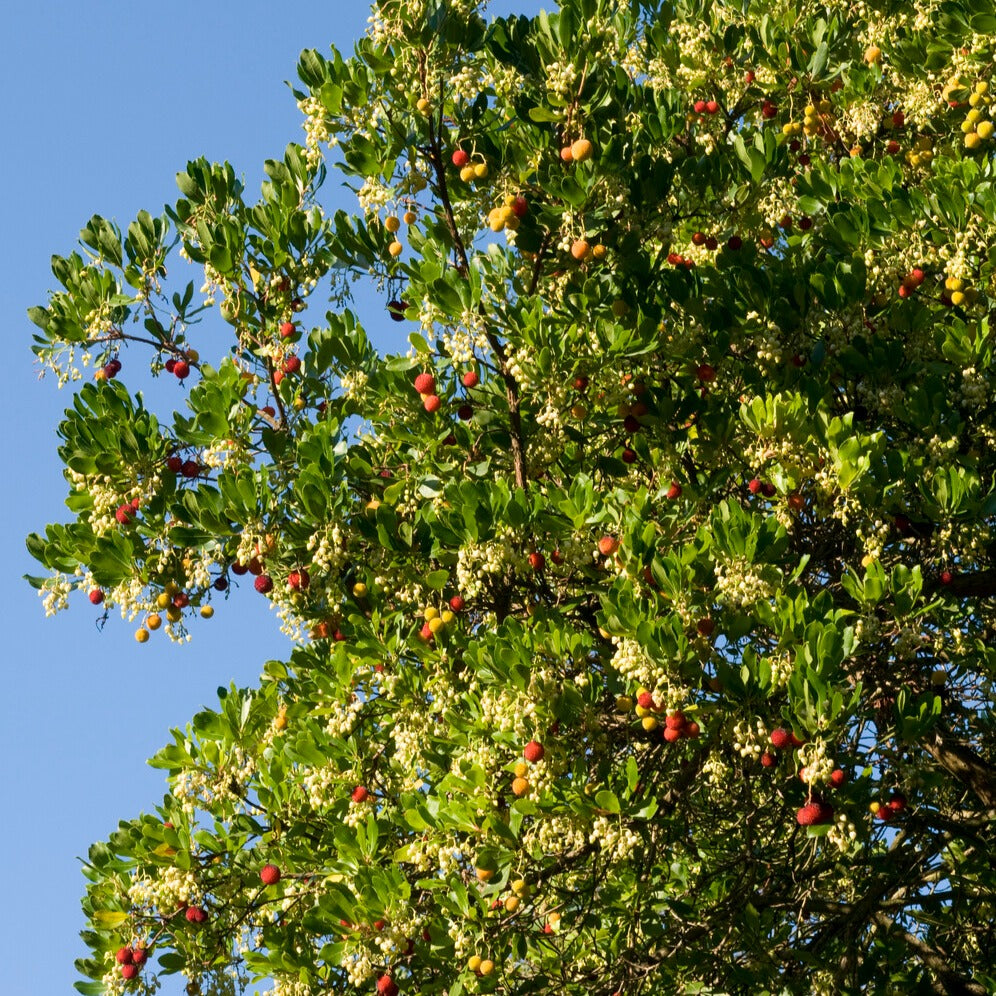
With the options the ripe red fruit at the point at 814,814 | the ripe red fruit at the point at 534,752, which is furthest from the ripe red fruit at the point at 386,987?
the ripe red fruit at the point at 814,814

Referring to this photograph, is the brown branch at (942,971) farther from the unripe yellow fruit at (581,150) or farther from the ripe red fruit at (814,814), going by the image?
the unripe yellow fruit at (581,150)

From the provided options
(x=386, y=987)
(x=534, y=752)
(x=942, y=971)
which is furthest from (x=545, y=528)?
(x=942, y=971)

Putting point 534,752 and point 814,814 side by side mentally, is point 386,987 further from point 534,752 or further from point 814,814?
point 814,814

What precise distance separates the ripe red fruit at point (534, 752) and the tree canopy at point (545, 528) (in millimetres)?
23

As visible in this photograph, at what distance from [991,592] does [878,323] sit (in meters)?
1.71

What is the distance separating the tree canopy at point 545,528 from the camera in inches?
255

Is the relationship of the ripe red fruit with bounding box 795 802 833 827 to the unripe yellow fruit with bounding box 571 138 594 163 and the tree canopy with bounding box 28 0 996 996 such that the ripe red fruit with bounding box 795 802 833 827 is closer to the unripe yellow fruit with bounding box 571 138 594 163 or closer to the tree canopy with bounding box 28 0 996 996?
the tree canopy with bounding box 28 0 996 996

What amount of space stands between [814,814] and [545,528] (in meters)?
1.94

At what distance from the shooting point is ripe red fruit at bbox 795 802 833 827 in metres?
5.91

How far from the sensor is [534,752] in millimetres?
6164

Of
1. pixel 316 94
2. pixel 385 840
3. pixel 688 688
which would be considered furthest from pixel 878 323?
pixel 385 840

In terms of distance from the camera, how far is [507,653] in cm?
620

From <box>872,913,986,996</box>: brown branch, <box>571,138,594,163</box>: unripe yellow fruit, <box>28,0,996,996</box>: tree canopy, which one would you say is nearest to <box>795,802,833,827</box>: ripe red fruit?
<box>28,0,996,996</box>: tree canopy

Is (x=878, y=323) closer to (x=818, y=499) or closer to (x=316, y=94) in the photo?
(x=818, y=499)
